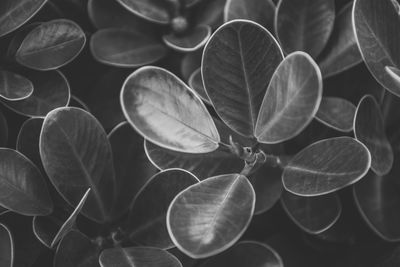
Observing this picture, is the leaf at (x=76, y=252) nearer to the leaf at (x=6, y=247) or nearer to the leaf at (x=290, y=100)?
the leaf at (x=6, y=247)

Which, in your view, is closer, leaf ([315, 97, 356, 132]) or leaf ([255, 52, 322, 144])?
leaf ([255, 52, 322, 144])

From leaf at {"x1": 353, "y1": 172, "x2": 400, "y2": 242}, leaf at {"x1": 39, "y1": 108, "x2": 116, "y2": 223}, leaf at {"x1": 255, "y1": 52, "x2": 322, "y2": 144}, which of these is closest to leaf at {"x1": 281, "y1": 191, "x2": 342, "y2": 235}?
leaf at {"x1": 353, "y1": 172, "x2": 400, "y2": 242}

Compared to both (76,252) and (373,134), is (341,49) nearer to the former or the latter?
(373,134)

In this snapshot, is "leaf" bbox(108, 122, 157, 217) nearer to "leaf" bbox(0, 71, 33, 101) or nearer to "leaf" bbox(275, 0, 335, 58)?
"leaf" bbox(0, 71, 33, 101)

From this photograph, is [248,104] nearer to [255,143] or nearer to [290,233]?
[255,143]

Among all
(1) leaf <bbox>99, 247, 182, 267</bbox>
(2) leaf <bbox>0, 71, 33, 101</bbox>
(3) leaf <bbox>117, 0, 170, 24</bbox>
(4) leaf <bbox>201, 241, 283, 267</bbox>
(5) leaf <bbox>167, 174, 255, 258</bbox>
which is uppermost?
(3) leaf <bbox>117, 0, 170, 24</bbox>

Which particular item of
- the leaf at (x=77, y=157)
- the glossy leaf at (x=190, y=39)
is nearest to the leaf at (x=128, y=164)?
the leaf at (x=77, y=157)
